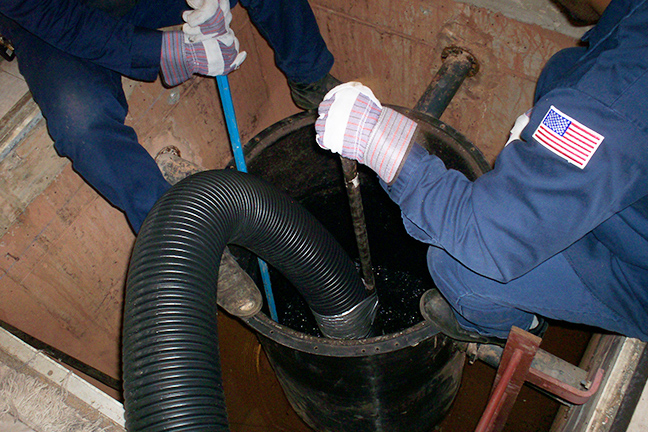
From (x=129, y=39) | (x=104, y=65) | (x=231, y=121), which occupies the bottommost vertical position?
(x=231, y=121)

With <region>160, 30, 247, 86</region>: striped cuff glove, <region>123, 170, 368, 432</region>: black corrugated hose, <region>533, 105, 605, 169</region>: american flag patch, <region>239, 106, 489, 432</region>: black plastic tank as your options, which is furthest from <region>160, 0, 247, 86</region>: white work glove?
<region>533, 105, 605, 169</region>: american flag patch

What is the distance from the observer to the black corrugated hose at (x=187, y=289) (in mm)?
822

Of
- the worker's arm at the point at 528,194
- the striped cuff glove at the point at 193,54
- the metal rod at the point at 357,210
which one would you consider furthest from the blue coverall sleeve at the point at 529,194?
the striped cuff glove at the point at 193,54

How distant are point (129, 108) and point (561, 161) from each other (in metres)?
1.59

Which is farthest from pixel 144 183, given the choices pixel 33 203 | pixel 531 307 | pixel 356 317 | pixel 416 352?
pixel 531 307

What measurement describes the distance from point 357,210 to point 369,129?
35 centimetres

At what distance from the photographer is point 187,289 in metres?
0.91

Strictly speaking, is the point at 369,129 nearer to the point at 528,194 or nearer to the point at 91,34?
the point at 528,194

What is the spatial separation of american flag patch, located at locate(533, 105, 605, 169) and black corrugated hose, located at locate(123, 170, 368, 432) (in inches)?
27.6

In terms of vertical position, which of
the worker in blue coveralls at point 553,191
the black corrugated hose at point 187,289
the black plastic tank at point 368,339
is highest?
the worker in blue coveralls at point 553,191

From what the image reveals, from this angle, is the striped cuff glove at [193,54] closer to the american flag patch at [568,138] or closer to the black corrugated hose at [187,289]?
the black corrugated hose at [187,289]

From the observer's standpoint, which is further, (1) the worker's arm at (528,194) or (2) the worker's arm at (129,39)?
(2) the worker's arm at (129,39)

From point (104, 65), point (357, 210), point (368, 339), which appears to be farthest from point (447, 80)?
point (104, 65)

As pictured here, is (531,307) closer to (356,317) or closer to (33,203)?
(356,317)
